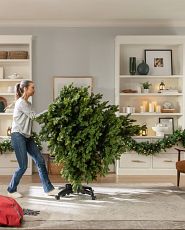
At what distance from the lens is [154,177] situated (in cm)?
735

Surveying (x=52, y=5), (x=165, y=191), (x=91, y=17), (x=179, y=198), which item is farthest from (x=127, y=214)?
(x=91, y=17)

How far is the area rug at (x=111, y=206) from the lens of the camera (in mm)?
4223

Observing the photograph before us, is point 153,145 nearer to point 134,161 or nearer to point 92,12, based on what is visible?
point 134,161

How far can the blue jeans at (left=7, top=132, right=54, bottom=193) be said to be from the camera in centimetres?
516

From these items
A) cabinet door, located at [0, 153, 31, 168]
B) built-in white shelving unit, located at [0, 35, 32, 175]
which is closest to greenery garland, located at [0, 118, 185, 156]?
cabinet door, located at [0, 153, 31, 168]

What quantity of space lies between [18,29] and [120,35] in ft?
A: 6.02

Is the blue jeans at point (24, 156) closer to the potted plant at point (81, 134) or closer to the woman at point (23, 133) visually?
the woman at point (23, 133)

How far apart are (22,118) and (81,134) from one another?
0.77 meters

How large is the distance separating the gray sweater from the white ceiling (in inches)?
74.9

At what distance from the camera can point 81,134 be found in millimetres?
4938

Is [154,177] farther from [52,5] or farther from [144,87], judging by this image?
[52,5]

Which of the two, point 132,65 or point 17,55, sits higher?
point 17,55

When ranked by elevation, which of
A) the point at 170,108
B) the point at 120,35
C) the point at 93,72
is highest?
the point at 120,35

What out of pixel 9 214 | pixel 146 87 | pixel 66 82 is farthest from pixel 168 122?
pixel 9 214
